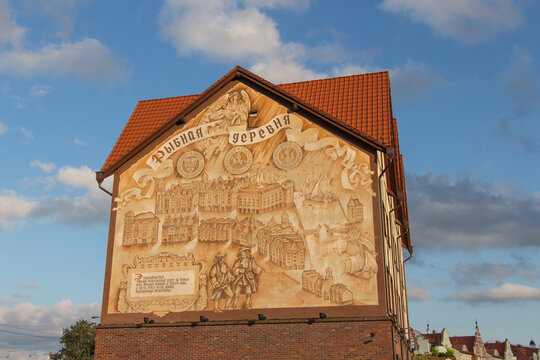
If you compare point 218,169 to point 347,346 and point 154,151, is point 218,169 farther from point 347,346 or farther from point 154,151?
point 347,346

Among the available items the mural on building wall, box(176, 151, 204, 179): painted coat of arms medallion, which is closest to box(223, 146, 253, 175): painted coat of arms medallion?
the mural on building wall

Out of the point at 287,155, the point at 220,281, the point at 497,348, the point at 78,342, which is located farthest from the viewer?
the point at 497,348

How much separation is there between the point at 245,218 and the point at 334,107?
5.87 m

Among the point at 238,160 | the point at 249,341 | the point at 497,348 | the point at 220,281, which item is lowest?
the point at 249,341

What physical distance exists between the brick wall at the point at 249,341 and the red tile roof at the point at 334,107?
6.66 meters

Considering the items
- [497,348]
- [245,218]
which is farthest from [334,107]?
[497,348]

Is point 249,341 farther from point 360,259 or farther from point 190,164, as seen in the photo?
point 190,164

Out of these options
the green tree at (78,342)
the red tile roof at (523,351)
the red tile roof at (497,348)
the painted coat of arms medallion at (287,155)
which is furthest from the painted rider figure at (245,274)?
the red tile roof at (523,351)

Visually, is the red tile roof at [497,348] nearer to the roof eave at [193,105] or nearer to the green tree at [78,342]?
the green tree at [78,342]

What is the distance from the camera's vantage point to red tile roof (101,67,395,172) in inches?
→ 856

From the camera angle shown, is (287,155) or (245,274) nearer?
(245,274)

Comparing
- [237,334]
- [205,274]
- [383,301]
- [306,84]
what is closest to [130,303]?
[205,274]

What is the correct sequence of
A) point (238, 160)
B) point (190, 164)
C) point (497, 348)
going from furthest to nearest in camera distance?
point (497, 348), point (190, 164), point (238, 160)

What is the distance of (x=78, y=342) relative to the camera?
58.8 meters
